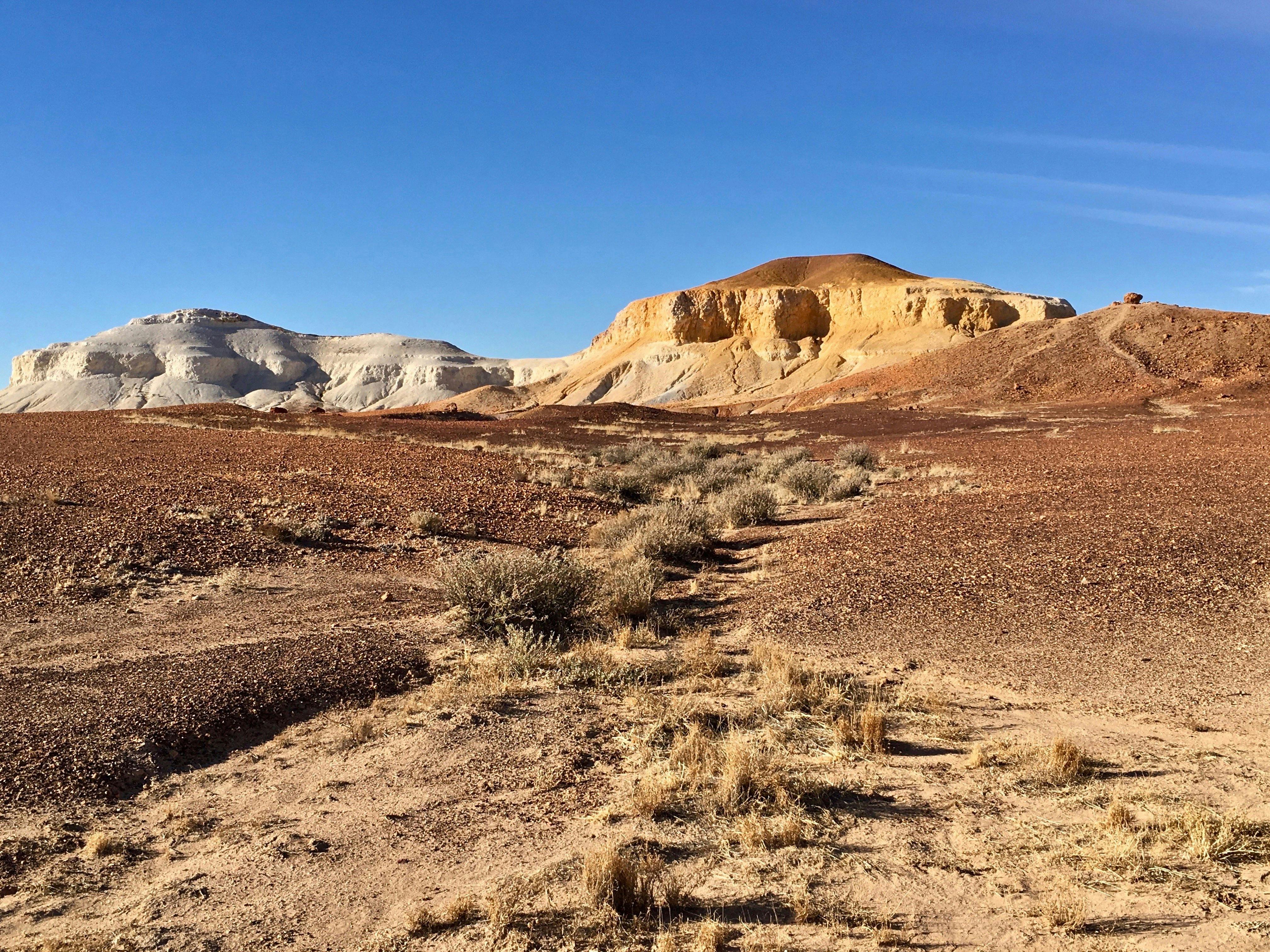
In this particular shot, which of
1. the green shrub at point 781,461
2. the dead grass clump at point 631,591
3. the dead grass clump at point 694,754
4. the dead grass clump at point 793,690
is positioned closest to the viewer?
the dead grass clump at point 694,754

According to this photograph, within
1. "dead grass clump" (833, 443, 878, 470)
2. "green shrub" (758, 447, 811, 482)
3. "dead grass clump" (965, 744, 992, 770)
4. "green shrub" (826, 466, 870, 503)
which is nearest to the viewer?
"dead grass clump" (965, 744, 992, 770)

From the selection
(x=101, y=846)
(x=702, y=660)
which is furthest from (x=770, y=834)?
(x=101, y=846)

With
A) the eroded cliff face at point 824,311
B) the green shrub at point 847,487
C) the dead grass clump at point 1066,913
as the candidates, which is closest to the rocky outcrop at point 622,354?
the eroded cliff face at point 824,311

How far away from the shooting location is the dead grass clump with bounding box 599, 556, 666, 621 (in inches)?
376

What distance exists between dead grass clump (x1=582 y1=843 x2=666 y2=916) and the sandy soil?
0.10 metres

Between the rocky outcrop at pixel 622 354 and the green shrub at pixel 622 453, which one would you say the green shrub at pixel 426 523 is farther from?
the rocky outcrop at pixel 622 354

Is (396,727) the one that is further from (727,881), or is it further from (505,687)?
(727,881)

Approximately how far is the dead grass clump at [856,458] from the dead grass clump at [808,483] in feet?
12.5

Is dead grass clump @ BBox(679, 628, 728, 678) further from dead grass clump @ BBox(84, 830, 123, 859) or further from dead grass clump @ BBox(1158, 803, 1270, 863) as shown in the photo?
dead grass clump @ BBox(84, 830, 123, 859)

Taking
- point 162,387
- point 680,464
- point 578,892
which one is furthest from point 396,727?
point 162,387

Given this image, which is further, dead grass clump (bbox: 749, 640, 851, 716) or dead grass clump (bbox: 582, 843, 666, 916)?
dead grass clump (bbox: 749, 640, 851, 716)

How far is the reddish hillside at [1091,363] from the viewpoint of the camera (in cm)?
5338

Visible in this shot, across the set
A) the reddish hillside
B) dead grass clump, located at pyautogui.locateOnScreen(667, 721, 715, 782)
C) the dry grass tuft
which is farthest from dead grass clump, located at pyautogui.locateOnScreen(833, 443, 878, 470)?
the reddish hillside

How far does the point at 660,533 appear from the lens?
12180 millimetres
